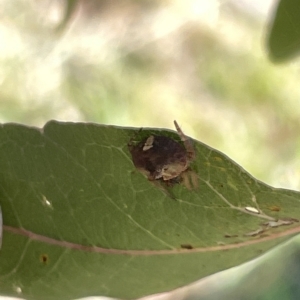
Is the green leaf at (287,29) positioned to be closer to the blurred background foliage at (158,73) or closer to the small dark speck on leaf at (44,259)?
the blurred background foliage at (158,73)

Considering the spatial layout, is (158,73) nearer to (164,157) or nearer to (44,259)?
(164,157)

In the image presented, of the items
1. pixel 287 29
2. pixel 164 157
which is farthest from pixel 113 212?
pixel 287 29

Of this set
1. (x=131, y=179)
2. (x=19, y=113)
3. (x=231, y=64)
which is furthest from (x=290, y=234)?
(x=19, y=113)

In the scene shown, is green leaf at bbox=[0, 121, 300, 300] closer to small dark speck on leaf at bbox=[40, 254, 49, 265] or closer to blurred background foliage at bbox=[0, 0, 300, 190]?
small dark speck on leaf at bbox=[40, 254, 49, 265]

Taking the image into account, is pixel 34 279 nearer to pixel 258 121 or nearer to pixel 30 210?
pixel 30 210

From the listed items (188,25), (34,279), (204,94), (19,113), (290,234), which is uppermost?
(188,25)

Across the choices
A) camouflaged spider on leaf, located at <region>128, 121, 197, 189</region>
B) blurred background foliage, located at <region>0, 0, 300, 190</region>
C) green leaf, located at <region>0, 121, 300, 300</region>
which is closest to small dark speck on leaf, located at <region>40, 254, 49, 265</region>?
green leaf, located at <region>0, 121, 300, 300</region>

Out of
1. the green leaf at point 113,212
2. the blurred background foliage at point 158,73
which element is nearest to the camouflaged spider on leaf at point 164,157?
the green leaf at point 113,212
